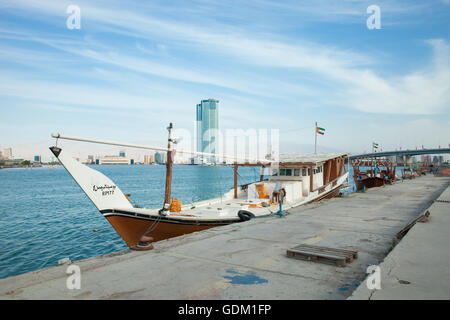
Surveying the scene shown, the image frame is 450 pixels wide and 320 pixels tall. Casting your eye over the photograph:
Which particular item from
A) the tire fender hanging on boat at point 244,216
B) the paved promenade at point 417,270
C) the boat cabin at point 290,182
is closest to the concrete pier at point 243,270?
the paved promenade at point 417,270

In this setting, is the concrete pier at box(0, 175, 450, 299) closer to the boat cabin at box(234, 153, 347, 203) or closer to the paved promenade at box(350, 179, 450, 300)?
the paved promenade at box(350, 179, 450, 300)

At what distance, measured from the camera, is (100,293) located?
5.91 metres

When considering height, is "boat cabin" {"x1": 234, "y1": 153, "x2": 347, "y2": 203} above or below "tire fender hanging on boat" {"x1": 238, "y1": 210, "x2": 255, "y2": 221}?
above

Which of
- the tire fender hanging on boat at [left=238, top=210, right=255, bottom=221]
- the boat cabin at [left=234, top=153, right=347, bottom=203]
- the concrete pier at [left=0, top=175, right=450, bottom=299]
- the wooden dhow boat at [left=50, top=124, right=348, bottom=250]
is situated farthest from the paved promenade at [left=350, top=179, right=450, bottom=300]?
the boat cabin at [left=234, top=153, right=347, bottom=203]

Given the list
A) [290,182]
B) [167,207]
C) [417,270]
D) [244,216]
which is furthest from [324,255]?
[290,182]

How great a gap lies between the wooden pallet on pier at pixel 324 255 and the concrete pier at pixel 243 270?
0.19 metres

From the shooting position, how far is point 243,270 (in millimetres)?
7270

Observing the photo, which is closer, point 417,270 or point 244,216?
point 417,270

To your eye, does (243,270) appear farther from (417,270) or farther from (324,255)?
(417,270)

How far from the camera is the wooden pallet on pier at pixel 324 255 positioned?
7651mm

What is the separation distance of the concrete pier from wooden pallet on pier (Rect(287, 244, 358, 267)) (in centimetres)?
19

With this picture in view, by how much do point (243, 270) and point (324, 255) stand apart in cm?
224

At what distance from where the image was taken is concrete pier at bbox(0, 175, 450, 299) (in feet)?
19.3
